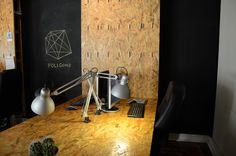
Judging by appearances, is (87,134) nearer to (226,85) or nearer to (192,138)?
(226,85)

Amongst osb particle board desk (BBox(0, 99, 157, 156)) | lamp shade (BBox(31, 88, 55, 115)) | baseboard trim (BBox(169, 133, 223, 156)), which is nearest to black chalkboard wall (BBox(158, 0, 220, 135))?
baseboard trim (BBox(169, 133, 223, 156))

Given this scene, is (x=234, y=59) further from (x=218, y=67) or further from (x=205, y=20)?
(x=205, y=20)

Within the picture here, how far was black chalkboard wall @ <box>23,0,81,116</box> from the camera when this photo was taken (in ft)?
12.1

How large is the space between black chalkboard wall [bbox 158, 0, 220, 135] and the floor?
22 cm

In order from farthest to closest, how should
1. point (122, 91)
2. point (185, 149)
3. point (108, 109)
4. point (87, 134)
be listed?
point (185, 149)
point (108, 109)
point (122, 91)
point (87, 134)

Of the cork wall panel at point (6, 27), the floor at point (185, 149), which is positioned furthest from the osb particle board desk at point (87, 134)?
the cork wall panel at point (6, 27)

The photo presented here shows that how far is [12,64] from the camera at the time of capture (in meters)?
3.70

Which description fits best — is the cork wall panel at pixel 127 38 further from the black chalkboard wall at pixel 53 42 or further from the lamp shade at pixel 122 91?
the lamp shade at pixel 122 91

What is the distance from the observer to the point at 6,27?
12.1 ft

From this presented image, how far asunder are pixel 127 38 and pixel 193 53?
1.05 m

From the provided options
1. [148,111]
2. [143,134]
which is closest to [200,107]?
[148,111]

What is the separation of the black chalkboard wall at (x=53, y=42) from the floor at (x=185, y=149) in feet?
5.49

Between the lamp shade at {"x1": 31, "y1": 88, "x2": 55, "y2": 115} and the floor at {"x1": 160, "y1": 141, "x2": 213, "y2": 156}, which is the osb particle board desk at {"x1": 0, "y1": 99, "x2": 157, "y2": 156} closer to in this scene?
the lamp shade at {"x1": 31, "y1": 88, "x2": 55, "y2": 115}

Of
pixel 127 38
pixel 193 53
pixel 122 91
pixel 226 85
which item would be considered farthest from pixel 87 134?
pixel 193 53
